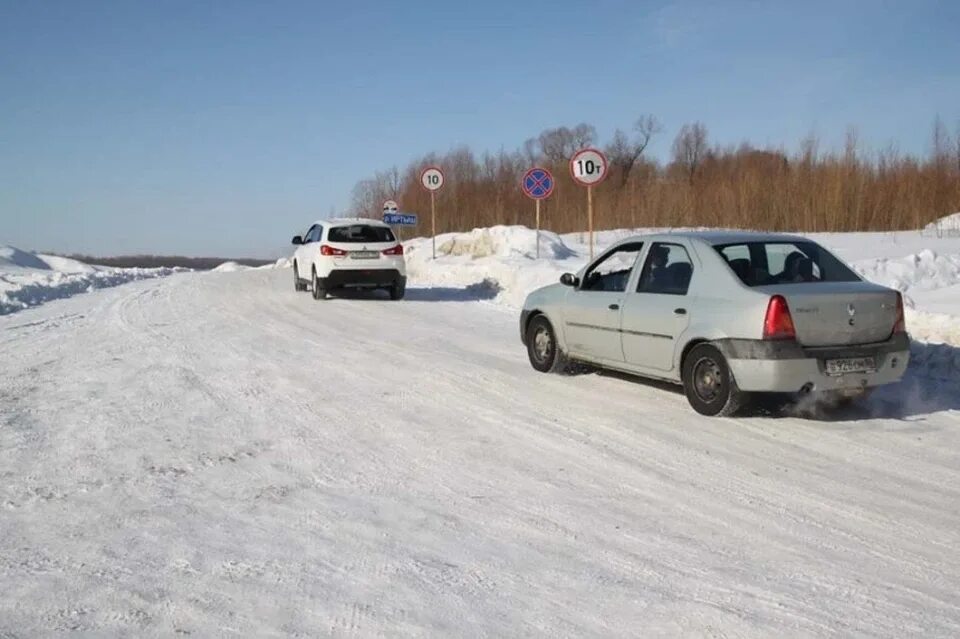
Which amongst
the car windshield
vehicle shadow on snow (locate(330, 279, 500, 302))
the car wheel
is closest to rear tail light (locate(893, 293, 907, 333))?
the car windshield

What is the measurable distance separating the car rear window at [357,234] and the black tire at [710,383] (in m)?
11.9

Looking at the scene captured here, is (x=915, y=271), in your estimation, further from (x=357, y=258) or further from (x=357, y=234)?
(x=357, y=234)

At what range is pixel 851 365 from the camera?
7.01 meters

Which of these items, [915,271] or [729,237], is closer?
[729,237]

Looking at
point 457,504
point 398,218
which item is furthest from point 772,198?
point 457,504

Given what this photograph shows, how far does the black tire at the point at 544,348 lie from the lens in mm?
9508

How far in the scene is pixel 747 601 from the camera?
12.9ft

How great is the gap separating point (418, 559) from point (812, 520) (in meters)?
2.21

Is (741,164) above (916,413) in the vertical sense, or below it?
above

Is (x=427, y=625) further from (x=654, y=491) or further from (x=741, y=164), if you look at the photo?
(x=741, y=164)

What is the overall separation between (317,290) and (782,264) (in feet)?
41.6

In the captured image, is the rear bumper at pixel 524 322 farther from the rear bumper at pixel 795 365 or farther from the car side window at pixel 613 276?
the rear bumper at pixel 795 365

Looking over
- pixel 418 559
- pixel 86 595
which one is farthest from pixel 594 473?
pixel 86 595

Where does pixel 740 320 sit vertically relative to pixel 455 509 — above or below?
above
